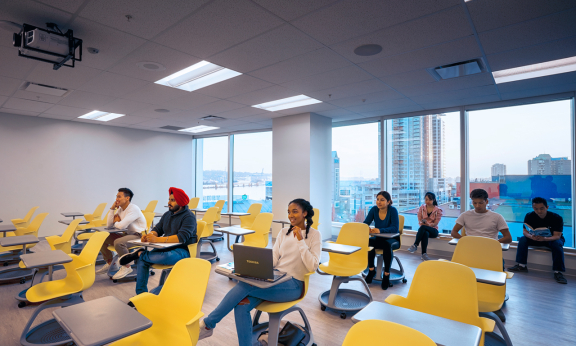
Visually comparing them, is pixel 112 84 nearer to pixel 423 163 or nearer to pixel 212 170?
pixel 212 170

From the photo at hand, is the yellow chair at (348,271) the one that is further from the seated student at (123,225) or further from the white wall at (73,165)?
the white wall at (73,165)

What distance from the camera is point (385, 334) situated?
1.26 metres

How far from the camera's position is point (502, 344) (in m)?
2.77

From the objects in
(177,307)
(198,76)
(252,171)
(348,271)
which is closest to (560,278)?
(348,271)

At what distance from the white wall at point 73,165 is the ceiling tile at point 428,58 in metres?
7.87

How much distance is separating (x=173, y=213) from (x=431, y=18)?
3.64 m

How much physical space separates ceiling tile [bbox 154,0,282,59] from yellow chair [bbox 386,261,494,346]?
2559 mm

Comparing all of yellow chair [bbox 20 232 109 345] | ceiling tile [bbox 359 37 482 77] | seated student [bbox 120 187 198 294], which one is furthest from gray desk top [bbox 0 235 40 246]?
ceiling tile [bbox 359 37 482 77]

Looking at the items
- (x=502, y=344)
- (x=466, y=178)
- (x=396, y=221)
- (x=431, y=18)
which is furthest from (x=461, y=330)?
(x=466, y=178)

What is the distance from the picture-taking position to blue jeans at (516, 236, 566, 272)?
4.65m

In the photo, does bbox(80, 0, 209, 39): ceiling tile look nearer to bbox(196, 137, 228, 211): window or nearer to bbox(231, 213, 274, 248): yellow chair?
bbox(231, 213, 274, 248): yellow chair

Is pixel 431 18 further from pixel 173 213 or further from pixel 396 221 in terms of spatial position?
pixel 173 213

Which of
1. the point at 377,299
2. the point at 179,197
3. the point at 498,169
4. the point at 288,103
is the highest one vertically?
the point at 288,103

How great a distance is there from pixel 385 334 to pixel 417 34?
2.96 metres
